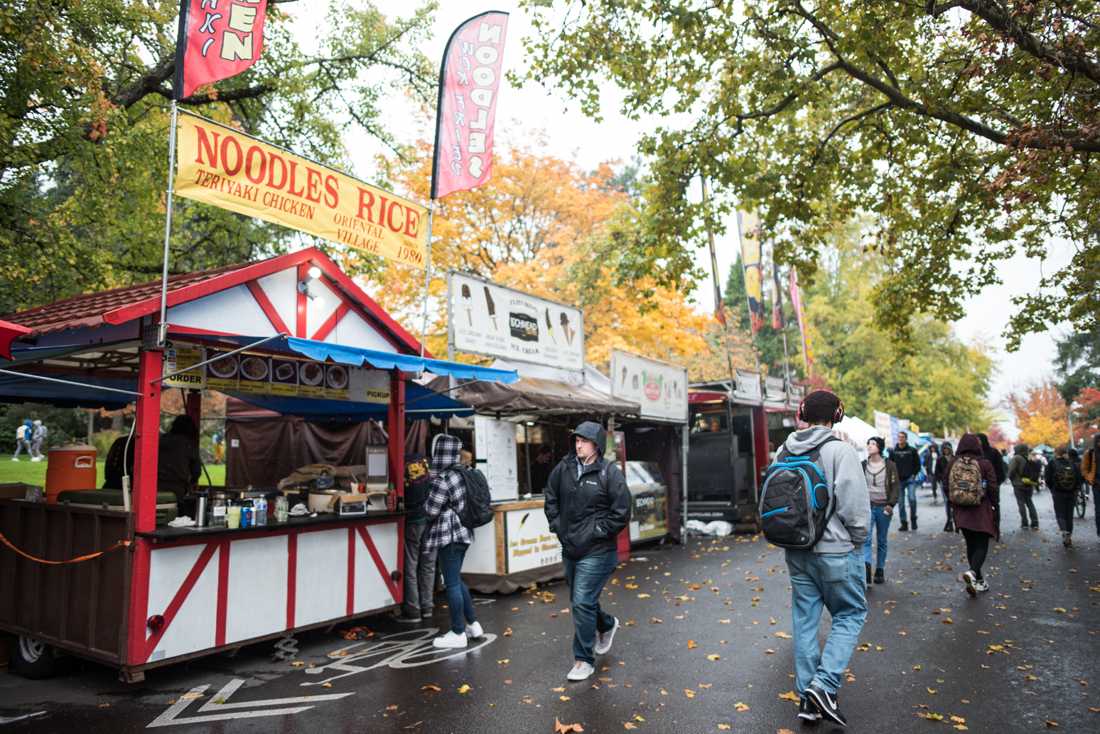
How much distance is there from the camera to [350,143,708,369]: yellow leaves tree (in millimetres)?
20484

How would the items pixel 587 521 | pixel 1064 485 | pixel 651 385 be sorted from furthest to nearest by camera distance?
pixel 651 385 → pixel 1064 485 → pixel 587 521

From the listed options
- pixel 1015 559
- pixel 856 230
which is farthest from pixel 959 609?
pixel 856 230

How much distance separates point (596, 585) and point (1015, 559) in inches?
359

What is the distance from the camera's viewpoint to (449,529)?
6664 millimetres

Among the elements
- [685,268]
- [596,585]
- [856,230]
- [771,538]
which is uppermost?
[856,230]

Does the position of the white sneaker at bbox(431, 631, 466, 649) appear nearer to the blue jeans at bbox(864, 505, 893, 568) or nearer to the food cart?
the food cart

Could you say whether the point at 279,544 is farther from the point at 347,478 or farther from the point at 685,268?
the point at 685,268

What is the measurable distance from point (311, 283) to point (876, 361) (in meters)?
39.5

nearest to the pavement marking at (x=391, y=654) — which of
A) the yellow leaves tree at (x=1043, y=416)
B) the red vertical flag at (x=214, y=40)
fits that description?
the red vertical flag at (x=214, y=40)

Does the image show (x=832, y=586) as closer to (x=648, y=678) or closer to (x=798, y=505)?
(x=798, y=505)

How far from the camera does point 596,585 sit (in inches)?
220

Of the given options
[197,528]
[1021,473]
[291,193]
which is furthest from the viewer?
[1021,473]

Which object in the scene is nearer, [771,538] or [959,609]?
[771,538]

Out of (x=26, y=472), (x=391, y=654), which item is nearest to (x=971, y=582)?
(x=391, y=654)
